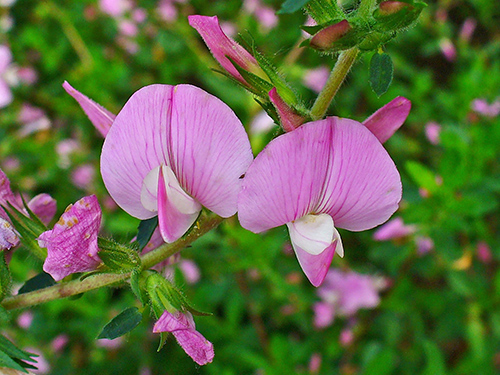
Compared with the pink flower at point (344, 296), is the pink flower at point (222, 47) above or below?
above

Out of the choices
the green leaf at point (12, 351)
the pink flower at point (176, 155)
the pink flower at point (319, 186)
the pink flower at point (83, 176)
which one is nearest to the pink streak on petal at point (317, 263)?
the pink flower at point (319, 186)

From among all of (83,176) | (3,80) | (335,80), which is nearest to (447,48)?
(83,176)

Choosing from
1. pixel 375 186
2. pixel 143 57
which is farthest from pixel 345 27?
pixel 143 57

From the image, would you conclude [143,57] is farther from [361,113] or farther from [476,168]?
[476,168]

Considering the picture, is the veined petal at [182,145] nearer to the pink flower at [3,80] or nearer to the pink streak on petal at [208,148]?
the pink streak on petal at [208,148]

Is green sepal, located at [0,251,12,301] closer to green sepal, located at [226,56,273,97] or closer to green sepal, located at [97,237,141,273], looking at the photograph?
green sepal, located at [97,237,141,273]
